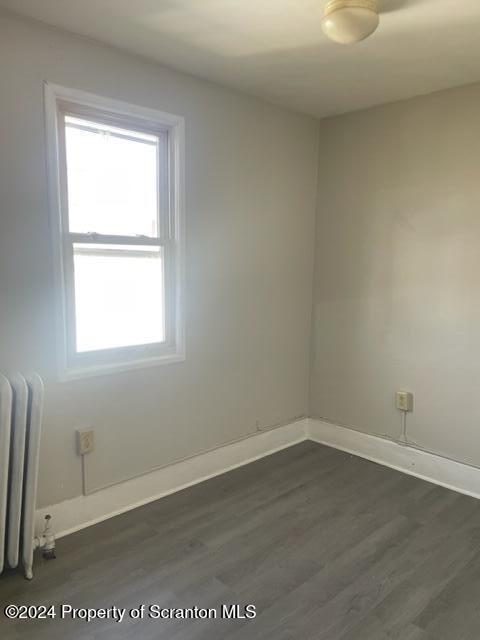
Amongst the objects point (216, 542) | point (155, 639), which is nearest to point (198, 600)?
point (155, 639)

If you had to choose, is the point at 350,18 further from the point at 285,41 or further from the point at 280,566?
the point at 280,566

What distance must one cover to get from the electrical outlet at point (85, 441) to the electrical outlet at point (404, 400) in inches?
77.2

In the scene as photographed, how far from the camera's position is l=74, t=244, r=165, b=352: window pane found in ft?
7.82

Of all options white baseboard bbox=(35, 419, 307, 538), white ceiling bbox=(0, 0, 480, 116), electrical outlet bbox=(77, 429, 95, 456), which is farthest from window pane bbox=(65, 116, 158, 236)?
white baseboard bbox=(35, 419, 307, 538)

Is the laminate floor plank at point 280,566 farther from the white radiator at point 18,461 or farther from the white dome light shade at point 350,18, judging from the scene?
the white dome light shade at point 350,18

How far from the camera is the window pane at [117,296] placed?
7.82ft

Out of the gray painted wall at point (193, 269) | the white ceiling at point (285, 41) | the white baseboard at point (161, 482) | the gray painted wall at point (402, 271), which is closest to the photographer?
the white ceiling at point (285, 41)

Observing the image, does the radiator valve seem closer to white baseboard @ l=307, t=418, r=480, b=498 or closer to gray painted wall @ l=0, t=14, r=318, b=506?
gray painted wall @ l=0, t=14, r=318, b=506

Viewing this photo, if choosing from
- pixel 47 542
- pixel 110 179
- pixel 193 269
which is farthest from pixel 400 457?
pixel 110 179

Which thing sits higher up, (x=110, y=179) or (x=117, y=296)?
(x=110, y=179)

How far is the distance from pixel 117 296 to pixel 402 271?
5.98ft

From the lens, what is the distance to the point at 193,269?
2771 millimetres

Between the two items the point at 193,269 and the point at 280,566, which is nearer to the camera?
the point at 280,566

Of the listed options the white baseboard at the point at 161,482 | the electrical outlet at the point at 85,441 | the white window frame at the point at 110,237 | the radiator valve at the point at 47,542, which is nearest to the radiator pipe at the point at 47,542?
the radiator valve at the point at 47,542
